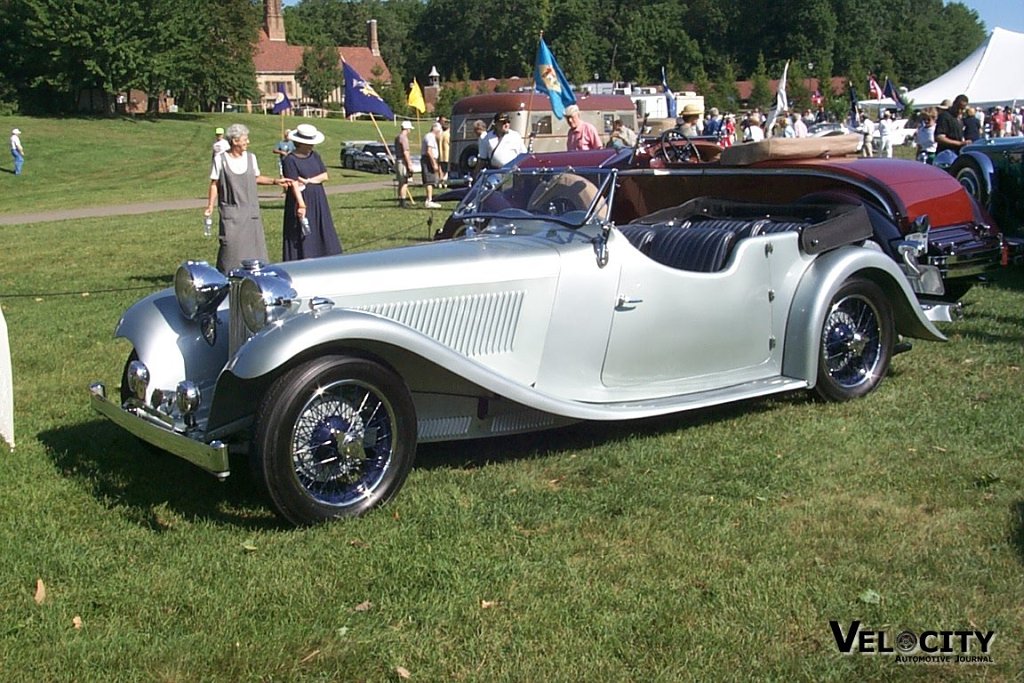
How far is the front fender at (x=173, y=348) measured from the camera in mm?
5371

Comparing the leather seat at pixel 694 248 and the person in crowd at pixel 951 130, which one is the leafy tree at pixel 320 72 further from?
the leather seat at pixel 694 248

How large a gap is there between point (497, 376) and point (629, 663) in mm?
1793

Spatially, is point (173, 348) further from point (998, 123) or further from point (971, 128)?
point (998, 123)

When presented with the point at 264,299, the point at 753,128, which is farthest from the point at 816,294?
the point at 753,128

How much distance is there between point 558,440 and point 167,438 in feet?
7.25

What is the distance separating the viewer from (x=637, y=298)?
219 inches

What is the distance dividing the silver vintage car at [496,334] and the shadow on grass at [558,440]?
1.19ft

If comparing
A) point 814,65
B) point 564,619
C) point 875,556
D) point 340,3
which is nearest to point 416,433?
point 564,619

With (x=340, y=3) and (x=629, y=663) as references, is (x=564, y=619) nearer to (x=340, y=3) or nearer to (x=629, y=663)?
(x=629, y=663)

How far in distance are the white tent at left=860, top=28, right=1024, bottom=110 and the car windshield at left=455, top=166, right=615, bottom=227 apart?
84.6 feet

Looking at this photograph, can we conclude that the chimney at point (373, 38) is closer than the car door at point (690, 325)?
No

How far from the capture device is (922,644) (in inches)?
141

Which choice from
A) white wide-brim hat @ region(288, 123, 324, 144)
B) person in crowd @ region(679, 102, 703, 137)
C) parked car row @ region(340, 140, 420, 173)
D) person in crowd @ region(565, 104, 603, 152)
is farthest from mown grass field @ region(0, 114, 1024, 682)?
parked car row @ region(340, 140, 420, 173)

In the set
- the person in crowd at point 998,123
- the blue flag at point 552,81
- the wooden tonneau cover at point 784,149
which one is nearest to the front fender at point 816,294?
the wooden tonneau cover at point 784,149
